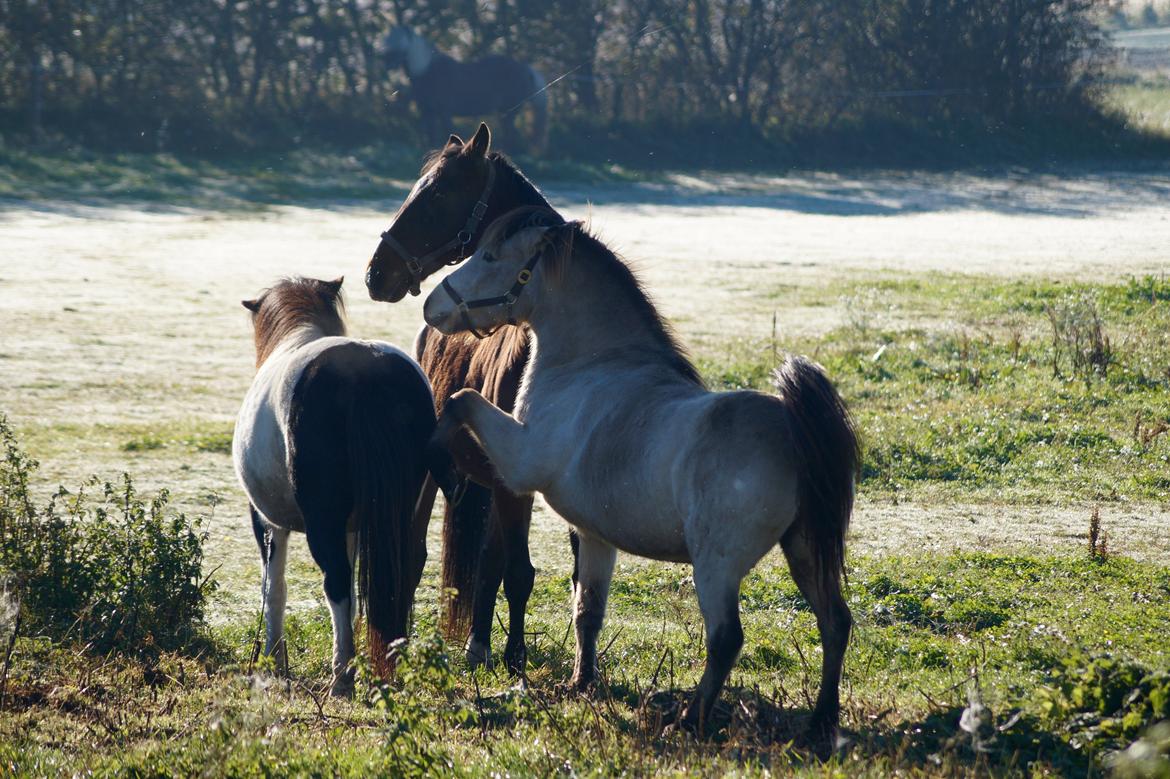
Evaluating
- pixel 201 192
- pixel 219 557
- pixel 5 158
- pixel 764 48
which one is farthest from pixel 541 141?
pixel 219 557

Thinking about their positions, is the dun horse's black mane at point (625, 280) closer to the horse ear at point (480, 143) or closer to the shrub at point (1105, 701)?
the horse ear at point (480, 143)

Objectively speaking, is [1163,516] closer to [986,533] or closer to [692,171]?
[986,533]

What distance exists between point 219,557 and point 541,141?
20759mm

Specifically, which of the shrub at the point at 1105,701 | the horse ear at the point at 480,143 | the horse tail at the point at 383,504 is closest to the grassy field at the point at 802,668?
the shrub at the point at 1105,701

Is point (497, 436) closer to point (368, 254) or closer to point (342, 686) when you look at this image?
point (342, 686)

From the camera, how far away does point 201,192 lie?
23.6 meters

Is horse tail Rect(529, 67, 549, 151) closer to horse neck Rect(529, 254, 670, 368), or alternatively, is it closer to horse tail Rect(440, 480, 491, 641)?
horse tail Rect(440, 480, 491, 641)

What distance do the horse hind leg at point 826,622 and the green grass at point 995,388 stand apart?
4525 mm

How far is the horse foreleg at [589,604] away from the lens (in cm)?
577

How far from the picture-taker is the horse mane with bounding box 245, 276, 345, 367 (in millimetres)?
6823

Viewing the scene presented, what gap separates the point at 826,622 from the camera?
193 inches

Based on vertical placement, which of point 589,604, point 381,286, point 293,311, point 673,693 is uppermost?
point 381,286

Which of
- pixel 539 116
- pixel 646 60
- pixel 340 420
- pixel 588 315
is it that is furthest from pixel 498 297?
pixel 646 60

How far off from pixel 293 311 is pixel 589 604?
7.51 feet
